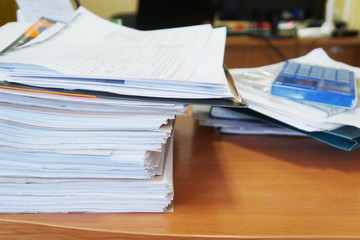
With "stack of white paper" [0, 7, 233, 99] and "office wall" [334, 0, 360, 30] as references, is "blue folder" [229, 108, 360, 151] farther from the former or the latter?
"office wall" [334, 0, 360, 30]

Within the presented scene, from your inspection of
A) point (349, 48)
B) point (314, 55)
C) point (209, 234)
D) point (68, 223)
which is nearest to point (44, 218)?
point (68, 223)

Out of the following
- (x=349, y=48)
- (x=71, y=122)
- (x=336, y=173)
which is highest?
(x=71, y=122)

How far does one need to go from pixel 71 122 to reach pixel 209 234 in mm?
178

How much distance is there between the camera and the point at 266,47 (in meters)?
2.12

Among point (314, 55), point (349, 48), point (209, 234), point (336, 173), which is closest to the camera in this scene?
point (209, 234)

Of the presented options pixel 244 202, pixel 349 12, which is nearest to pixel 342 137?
pixel 244 202

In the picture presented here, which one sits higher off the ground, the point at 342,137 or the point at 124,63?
the point at 124,63

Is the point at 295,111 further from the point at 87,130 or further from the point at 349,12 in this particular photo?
the point at 349,12

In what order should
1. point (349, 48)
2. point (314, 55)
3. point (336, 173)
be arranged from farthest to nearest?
point (349, 48) → point (314, 55) → point (336, 173)

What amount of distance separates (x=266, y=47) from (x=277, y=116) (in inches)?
66.9

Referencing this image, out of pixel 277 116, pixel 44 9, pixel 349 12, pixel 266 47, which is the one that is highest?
pixel 44 9

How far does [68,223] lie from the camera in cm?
36

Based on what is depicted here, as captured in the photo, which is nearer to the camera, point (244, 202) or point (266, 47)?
point (244, 202)

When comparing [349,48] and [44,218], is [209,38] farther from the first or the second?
[349,48]
